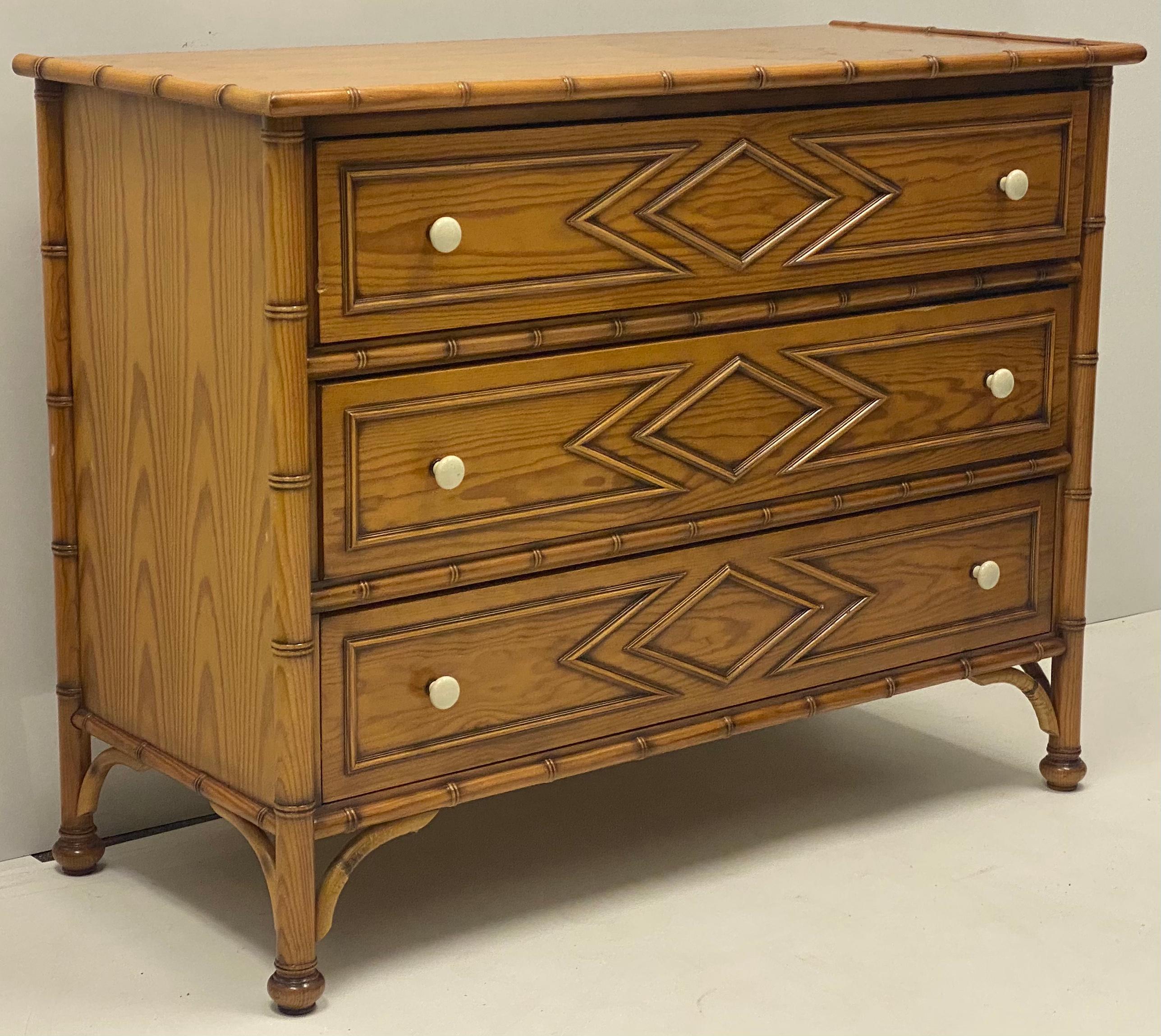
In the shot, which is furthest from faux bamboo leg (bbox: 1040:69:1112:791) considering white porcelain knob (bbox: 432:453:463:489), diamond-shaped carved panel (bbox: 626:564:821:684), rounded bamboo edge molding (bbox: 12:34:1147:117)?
white porcelain knob (bbox: 432:453:463:489)

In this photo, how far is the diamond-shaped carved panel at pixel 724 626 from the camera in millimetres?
2506

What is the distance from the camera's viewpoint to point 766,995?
2.34m

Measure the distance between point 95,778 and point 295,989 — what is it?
0.53 m

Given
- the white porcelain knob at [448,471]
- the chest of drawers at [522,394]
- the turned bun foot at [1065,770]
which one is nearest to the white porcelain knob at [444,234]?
the chest of drawers at [522,394]

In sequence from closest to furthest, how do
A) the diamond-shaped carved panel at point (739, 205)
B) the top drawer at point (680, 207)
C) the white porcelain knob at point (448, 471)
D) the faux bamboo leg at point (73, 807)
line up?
the top drawer at point (680, 207)
the white porcelain knob at point (448, 471)
the diamond-shaped carved panel at point (739, 205)
the faux bamboo leg at point (73, 807)

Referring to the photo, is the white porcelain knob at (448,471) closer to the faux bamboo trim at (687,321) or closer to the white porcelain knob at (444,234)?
the faux bamboo trim at (687,321)

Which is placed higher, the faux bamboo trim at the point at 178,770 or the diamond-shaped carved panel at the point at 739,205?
the diamond-shaped carved panel at the point at 739,205

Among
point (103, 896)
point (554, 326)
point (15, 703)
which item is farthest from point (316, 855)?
point (554, 326)

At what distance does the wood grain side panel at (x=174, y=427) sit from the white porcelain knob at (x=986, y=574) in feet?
3.69

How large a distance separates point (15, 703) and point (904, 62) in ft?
4.99

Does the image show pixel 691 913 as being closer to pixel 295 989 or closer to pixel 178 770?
pixel 295 989

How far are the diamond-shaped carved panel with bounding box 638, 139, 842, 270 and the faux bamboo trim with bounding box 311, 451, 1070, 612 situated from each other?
1.13 feet

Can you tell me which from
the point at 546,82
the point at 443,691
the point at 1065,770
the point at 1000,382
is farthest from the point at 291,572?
the point at 1065,770

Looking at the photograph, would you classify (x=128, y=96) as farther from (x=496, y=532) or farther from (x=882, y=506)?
(x=882, y=506)
